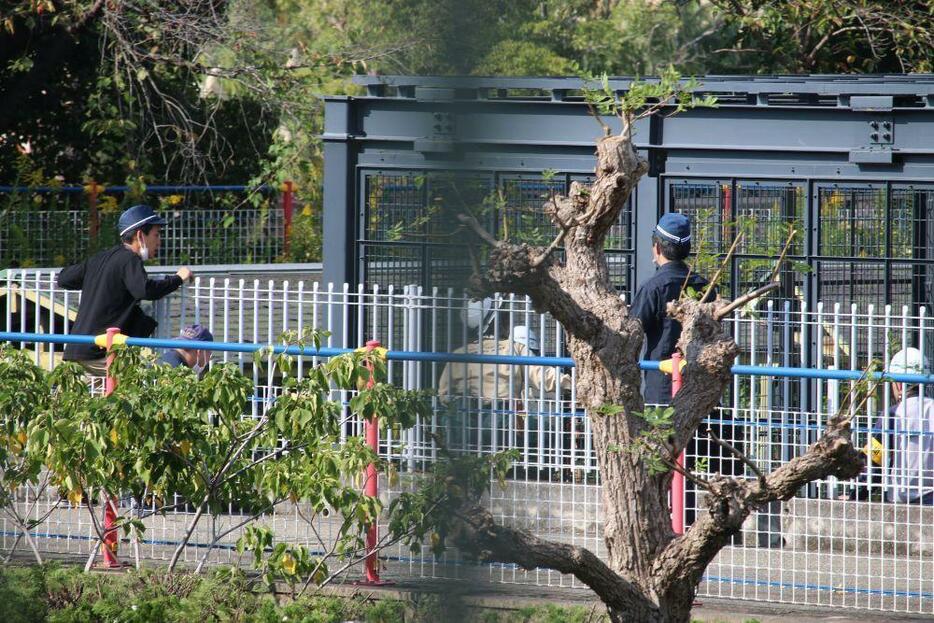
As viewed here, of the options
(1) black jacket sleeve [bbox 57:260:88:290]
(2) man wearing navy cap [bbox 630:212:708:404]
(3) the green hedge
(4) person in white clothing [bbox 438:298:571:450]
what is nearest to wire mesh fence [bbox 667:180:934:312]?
(4) person in white clothing [bbox 438:298:571:450]

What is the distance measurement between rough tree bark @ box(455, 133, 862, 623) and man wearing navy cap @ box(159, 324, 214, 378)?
3413mm

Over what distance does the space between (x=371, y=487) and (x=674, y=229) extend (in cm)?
200

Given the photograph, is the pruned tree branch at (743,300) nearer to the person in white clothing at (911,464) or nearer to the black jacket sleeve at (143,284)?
the person in white clothing at (911,464)

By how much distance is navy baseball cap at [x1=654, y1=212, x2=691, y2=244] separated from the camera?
21.7 ft

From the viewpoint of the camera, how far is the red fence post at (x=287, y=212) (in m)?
19.2

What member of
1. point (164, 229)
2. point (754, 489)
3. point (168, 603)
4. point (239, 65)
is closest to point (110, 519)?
point (168, 603)

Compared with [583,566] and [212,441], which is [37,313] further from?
[583,566]

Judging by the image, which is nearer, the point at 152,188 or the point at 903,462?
the point at 903,462

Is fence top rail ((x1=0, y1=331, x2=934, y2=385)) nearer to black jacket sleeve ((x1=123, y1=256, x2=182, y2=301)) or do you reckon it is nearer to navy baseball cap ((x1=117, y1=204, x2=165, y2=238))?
black jacket sleeve ((x1=123, y1=256, x2=182, y2=301))

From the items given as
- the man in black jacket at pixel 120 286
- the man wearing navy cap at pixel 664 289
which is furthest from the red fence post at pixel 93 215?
the man wearing navy cap at pixel 664 289

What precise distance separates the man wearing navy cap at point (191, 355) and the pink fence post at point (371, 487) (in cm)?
125

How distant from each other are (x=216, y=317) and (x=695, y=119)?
4.24 metres

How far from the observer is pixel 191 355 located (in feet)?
24.9

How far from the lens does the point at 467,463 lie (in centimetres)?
145
